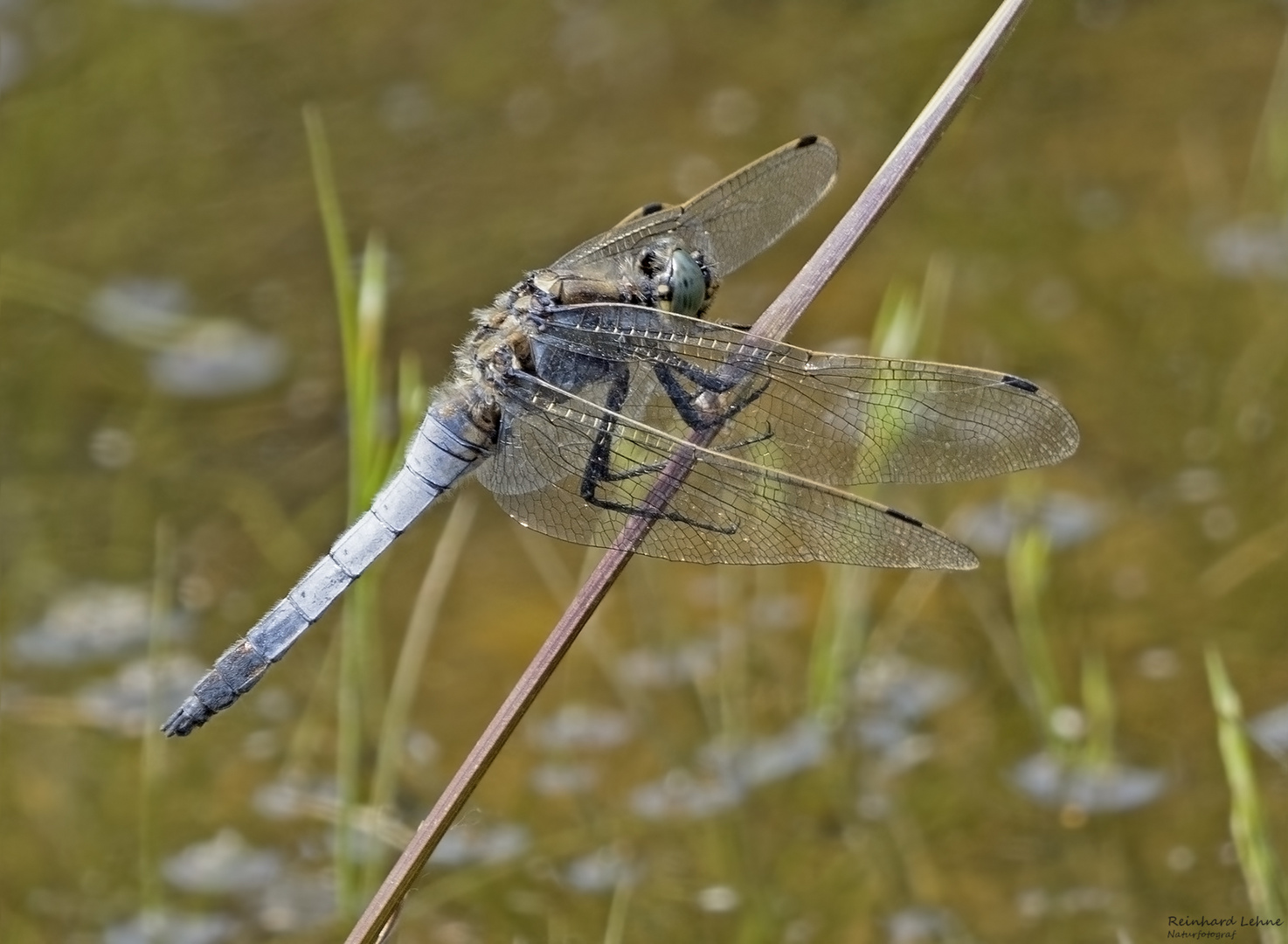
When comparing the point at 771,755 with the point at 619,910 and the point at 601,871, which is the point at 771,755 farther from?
the point at 619,910

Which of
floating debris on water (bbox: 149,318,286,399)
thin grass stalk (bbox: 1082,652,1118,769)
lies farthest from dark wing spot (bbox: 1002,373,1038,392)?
floating debris on water (bbox: 149,318,286,399)

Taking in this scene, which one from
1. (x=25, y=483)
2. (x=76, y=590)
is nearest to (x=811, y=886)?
(x=76, y=590)

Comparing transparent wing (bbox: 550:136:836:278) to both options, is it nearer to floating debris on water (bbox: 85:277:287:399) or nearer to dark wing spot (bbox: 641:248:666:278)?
dark wing spot (bbox: 641:248:666:278)

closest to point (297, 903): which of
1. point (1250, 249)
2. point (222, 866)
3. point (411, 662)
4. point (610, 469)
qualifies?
point (222, 866)

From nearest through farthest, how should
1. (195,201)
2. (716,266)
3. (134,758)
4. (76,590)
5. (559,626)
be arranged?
(559,626) → (716,266) → (134,758) → (76,590) → (195,201)

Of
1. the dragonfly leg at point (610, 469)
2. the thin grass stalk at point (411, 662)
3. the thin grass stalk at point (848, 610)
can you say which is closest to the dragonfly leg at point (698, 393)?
the dragonfly leg at point (610, 469)

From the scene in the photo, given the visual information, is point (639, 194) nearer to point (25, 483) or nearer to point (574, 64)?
point (574, 64)

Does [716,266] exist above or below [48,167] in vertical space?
below

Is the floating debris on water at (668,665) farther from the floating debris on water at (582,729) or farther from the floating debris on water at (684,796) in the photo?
the floating debris on water at (684,796)
